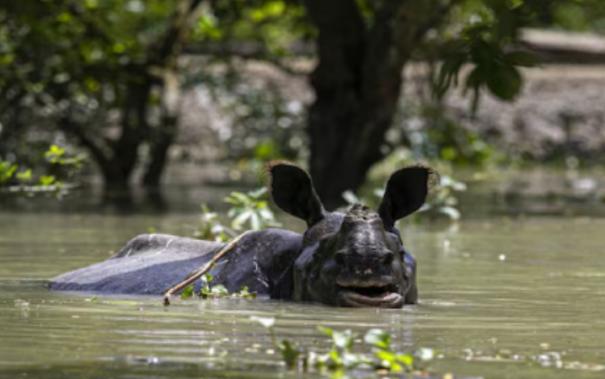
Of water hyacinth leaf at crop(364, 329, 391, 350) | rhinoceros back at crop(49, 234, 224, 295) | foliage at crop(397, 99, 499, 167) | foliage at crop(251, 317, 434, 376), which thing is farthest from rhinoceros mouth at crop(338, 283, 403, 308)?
foliage at crop(397, 99, 499, 167)

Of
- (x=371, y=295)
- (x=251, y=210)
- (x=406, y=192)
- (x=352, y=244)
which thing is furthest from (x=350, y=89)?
(x=352, y=244)

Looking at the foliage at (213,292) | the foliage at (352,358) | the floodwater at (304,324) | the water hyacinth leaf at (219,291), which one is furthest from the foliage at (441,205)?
the foliage at (352,358)

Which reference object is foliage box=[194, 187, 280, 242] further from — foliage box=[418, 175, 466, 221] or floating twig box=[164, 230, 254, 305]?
foliage box=[418, 175, 466, 221]

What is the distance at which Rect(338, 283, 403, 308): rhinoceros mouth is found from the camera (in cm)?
920

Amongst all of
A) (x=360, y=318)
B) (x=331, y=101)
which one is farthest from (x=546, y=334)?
(x=331, y=101)

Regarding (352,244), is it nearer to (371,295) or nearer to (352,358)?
(371,295)

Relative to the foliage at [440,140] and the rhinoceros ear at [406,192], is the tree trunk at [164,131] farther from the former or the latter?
the rhinoceros ear at [406,192]

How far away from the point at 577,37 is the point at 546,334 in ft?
96.6

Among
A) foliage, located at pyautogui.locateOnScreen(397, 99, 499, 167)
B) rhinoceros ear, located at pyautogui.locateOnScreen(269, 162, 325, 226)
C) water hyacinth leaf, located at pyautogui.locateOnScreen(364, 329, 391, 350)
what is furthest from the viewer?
foliage, located at pyautogui.locateOnScreen(397, 99, 499, 167)

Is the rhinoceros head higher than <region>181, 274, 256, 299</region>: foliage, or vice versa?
the rhinoceros head

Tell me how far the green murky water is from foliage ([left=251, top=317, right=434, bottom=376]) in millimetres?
80

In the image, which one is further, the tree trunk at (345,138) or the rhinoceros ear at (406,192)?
the tree trunk at (345,138)

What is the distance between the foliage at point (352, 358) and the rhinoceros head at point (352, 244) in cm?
201

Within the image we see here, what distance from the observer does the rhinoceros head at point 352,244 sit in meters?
9.17
